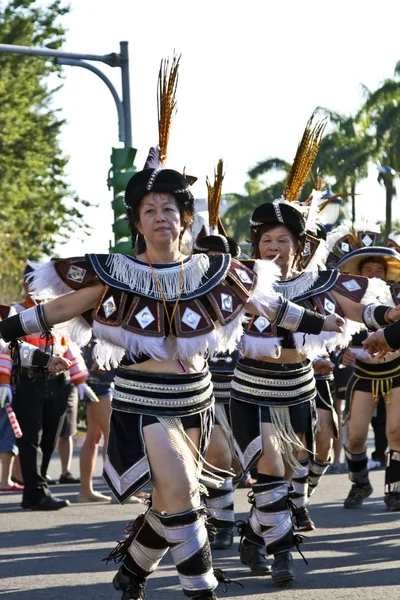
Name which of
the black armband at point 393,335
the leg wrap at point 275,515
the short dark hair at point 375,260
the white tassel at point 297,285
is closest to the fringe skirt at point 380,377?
the short dark hair at point 375,260

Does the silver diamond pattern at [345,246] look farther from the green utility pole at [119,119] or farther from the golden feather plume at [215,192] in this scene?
the green utility pole at [119,119]

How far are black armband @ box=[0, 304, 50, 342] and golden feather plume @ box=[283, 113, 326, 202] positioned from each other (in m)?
2.68

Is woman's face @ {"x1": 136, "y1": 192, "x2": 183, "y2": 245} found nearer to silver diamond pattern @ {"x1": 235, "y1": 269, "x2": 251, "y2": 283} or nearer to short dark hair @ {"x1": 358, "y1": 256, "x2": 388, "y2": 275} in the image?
silver diamond pattern @ {"x1": 235, "y1": 269, "x2": 251, "y2": 283}

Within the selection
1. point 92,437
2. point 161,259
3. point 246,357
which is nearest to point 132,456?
point 161,259

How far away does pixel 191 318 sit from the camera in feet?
20.3

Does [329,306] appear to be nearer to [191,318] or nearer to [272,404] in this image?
[272,404]

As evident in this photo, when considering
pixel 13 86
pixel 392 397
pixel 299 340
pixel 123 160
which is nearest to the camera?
pixel 299 340

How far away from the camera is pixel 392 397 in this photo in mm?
10266

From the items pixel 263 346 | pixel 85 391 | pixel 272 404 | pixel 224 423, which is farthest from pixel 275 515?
pixel 85 391

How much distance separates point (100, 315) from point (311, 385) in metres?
2.20

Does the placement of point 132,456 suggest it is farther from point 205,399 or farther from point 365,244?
point 365,244

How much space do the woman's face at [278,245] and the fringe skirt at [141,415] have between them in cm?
186

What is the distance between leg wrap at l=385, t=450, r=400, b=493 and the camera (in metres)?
10.2

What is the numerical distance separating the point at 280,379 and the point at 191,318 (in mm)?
1707
